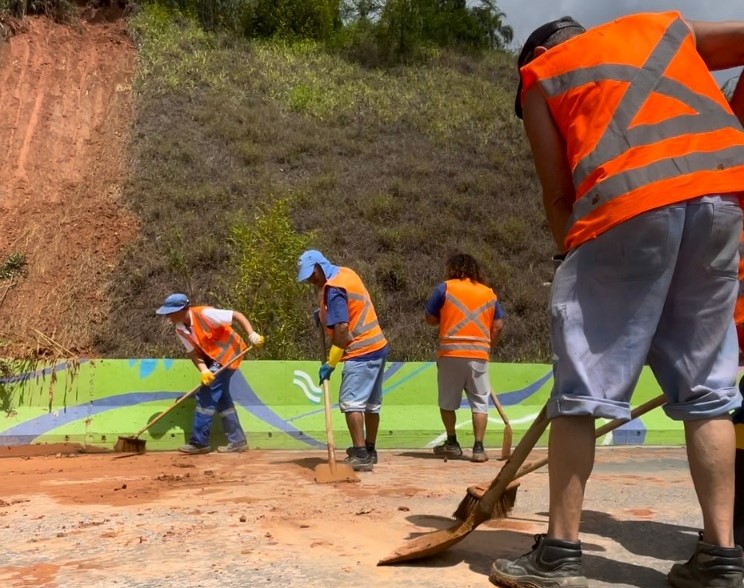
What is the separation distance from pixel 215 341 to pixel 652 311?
234 inches

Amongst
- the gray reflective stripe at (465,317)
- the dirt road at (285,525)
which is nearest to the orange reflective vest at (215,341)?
the dirt road at (285,525)

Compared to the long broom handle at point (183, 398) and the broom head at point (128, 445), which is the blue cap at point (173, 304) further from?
the broom head at point (128, 445)

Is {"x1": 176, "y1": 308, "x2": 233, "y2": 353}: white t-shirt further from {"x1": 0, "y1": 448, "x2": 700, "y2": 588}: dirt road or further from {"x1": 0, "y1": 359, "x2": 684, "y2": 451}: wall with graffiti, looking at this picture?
{"x1": 0, "y1": 448, "x2": 700, "y2": 588}: dirt road

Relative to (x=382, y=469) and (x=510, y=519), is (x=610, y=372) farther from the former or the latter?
(x=382, y=469)

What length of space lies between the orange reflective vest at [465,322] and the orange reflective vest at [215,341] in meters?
2.09

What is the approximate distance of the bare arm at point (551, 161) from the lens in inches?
105

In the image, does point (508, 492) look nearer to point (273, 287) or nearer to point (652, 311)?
point (652, 311)

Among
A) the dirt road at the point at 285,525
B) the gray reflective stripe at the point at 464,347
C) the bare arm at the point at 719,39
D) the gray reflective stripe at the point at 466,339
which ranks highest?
the bare arm at the point at 719,39

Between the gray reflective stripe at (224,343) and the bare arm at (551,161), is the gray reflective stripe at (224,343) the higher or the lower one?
the lower one

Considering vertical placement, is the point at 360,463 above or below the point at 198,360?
below

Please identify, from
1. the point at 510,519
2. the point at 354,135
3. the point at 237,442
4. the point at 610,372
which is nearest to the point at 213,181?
the point at 354,135

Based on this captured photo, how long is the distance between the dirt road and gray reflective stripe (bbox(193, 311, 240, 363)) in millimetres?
1614

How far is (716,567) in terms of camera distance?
8.10 ft

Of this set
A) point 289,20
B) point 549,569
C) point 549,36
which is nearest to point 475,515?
point 549,569
